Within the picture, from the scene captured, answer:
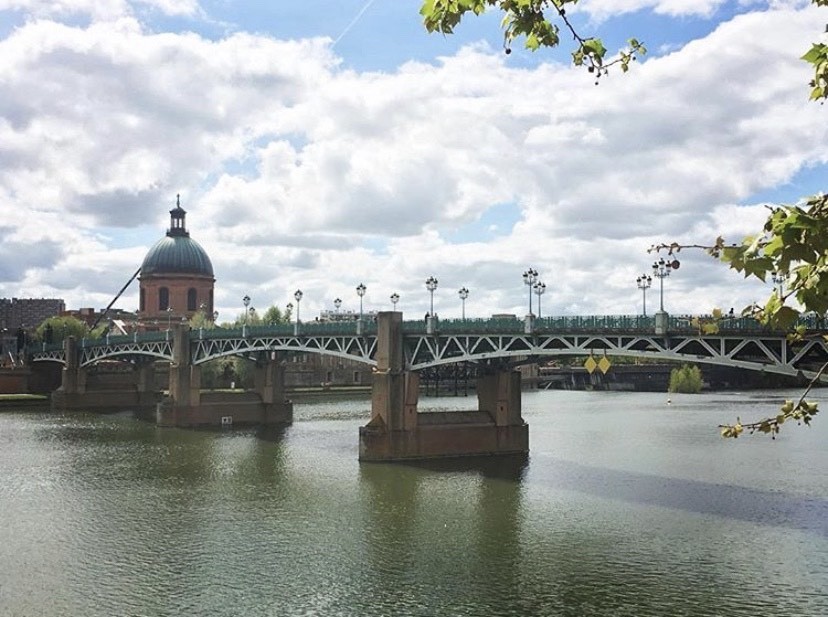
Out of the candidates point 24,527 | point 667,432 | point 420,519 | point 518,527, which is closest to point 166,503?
point 24,527

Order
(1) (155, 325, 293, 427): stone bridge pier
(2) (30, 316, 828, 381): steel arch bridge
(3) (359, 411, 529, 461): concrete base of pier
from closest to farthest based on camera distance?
(2) (30, 316, 828, 381): steel arch bridge < (3) (359, 411, 529, 461): concrete base of pier < (1) (155, 325, 293, 427): stone bridge pier

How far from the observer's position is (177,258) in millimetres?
175500

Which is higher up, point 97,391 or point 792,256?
point 792,256

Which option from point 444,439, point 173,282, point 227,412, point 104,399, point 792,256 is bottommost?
point 444,439

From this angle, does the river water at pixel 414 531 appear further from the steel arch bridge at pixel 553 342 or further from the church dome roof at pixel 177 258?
the church dome roof at pixel 177 258

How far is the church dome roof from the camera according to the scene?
575 feet

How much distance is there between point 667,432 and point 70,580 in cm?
6350

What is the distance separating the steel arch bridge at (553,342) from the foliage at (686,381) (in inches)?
3787

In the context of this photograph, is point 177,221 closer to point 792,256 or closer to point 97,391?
point 97,391

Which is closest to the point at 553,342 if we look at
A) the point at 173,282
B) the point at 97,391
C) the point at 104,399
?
the point at 104,399

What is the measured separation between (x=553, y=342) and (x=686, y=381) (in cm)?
11183

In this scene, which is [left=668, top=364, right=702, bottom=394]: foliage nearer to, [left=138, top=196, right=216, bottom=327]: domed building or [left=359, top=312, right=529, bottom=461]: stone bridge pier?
[left=138, top=196, right=216, bottom=327]: domed building

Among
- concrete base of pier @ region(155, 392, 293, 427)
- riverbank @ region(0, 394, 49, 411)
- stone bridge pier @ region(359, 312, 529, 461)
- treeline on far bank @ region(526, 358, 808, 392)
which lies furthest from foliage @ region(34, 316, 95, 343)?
stone bridge pier @ region(359, 312, 529, 461)

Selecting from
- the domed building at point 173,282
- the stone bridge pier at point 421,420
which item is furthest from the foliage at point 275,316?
the stone bridge pier at point 421,420
